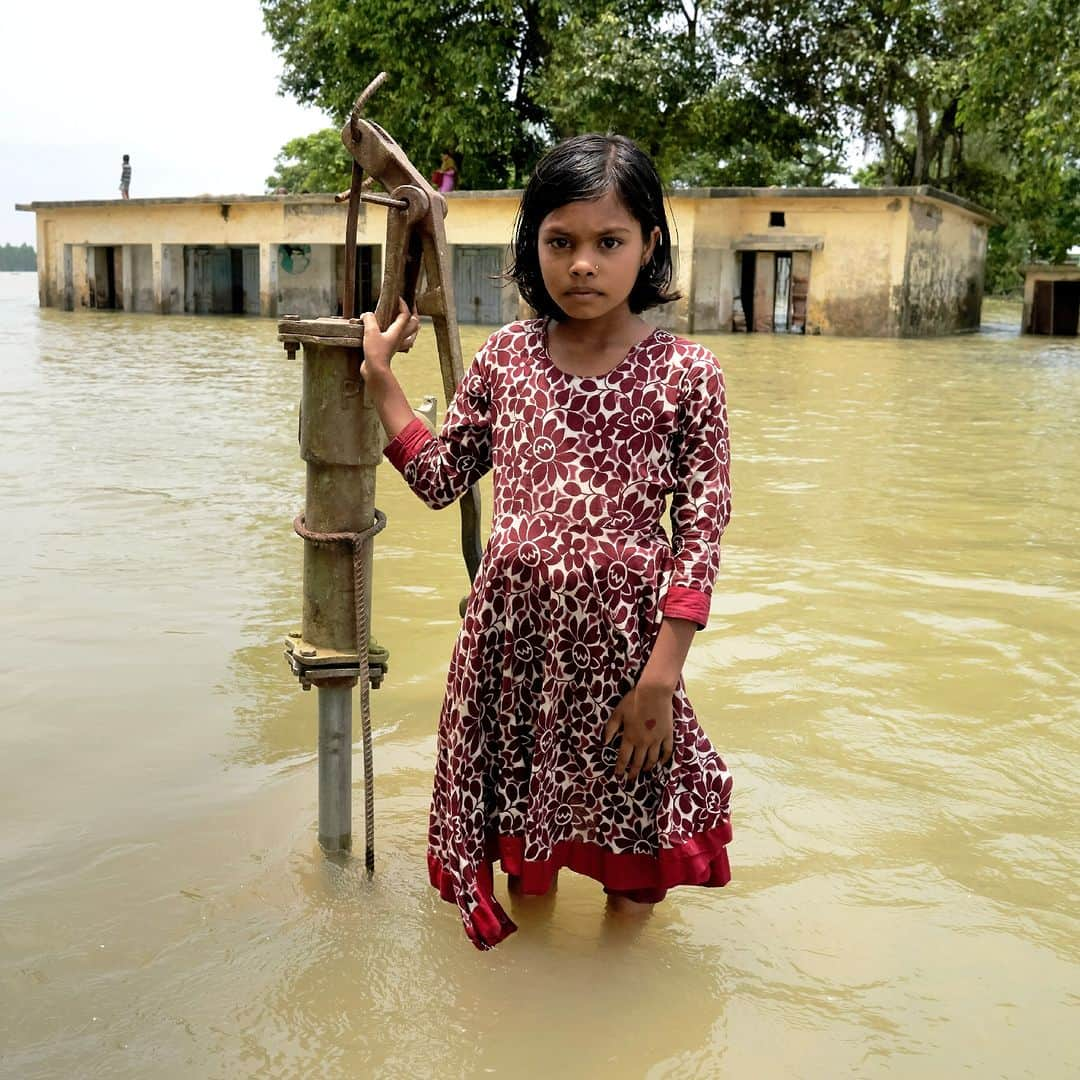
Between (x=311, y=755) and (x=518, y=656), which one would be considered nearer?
(x=518, y=656)

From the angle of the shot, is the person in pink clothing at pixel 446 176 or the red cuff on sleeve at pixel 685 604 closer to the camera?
the red cuff on sleeve at pixel 685 604

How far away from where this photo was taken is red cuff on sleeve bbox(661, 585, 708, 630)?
1886mm

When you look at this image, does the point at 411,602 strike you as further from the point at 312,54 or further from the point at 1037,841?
the point at 312,54

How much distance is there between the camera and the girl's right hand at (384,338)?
2059 millimetres

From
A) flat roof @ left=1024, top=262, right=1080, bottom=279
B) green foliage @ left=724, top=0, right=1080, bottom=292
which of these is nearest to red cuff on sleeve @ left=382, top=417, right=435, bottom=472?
green foliage @ left=724, top=0, right=1080, bottom=292

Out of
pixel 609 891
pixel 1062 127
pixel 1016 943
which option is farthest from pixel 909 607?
pixel 1062 127

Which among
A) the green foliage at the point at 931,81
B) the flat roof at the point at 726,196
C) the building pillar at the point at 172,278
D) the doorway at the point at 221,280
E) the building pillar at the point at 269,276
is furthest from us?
the doorway at the point at 221,280

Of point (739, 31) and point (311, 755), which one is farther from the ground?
point (739, 31)

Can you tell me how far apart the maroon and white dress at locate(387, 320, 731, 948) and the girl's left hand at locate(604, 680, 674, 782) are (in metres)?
0.03

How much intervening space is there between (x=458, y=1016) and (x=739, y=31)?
2357cm

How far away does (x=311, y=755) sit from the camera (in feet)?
10.2

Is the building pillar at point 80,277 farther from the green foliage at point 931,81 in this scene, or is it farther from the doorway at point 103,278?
the green foliage at point 931,81

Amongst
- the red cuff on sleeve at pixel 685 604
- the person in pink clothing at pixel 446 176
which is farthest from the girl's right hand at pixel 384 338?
the person in pink clothing at pixel 446 176

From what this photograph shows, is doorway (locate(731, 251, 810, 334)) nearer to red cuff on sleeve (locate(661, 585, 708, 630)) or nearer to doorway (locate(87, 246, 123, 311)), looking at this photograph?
doorway (locate(87, 246, 123, 311))
